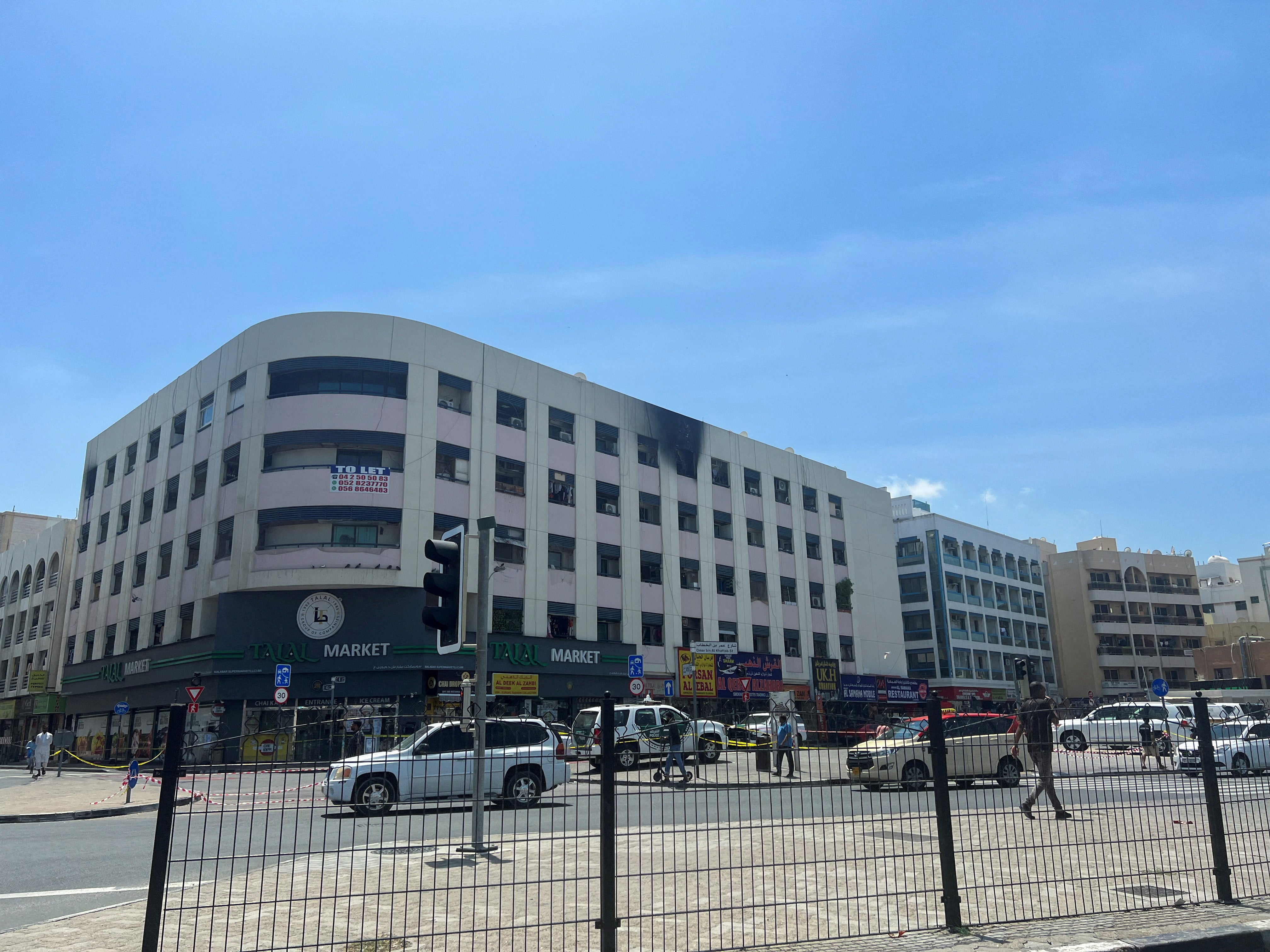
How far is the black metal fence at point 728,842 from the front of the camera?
6.12 meters

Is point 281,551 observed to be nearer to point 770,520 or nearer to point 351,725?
point 770,520

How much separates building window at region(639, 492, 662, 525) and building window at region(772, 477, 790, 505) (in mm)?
9144

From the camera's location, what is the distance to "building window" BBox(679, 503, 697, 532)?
46.9m

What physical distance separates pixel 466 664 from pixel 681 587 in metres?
12.8

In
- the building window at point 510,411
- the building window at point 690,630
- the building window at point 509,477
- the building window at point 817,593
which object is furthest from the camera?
the building window at point 817,593

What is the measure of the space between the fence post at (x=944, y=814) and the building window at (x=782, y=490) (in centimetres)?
4598

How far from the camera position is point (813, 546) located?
2127 inches

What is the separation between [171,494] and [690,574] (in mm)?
24077

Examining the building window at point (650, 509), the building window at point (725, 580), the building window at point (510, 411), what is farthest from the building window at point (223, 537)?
the building window at point (725, 580)

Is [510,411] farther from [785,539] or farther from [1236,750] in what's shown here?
[1236,750]

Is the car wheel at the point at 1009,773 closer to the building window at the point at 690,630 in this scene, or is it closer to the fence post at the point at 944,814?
the fence post at the point at 944,814

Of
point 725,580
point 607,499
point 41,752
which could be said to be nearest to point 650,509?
point 607,499

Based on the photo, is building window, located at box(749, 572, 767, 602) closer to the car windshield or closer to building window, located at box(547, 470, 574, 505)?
building window, located at box(547, 470, 574, 505)

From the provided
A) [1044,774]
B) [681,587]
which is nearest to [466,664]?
[681,587]
